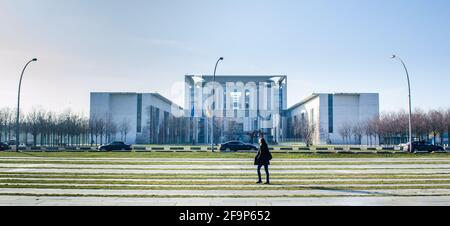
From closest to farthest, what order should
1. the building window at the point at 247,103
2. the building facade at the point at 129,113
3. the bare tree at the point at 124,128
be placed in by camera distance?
the bare tree at the point at 124,128, the building facade at the point at 129,113, the building window at the point at 247,103

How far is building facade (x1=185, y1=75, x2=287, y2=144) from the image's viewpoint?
314ft

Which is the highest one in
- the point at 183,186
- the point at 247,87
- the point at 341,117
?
the point at 247,87

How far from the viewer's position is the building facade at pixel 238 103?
95562 mm

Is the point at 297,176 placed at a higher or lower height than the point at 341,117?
lower

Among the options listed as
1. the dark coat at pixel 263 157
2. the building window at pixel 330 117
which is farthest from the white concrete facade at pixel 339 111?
the dark coat at pixel 263 157

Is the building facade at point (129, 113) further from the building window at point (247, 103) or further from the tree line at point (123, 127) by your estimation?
the building window at point (247, 103)

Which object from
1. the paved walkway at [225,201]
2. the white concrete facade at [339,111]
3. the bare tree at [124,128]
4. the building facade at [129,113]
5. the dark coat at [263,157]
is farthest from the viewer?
the white concrete facade at [339,111]

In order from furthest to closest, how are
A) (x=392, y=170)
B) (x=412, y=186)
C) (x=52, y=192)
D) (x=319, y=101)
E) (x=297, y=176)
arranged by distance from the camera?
(x=319, y=101) → (x=392, y=170) → (x=297, y=176) → (x=412, y=186) → (x=52, y=192)

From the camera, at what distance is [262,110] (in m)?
96.9

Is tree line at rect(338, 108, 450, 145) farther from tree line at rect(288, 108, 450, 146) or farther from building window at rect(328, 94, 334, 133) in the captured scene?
building window at rect(328, 94, 334, 133)

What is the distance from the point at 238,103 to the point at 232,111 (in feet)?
9.21

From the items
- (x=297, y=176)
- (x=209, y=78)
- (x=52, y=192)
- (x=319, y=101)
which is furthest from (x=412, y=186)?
(x=209, y=78)
